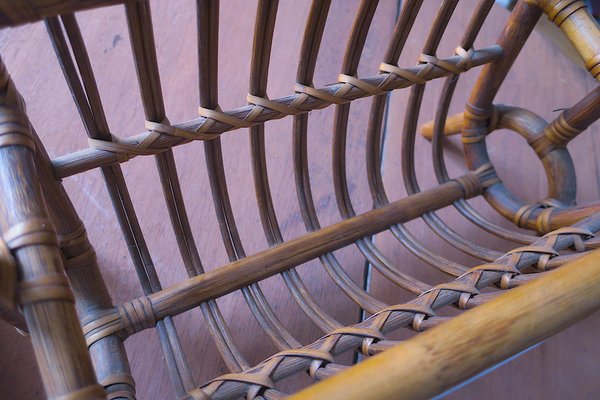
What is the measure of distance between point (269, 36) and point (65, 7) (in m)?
0.23

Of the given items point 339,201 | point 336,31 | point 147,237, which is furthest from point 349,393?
point 336,31

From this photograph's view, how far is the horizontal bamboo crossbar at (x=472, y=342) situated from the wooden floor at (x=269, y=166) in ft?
1.44

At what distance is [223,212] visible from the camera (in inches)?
26.4

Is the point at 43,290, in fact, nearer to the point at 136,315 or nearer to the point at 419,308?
the point at 136,315

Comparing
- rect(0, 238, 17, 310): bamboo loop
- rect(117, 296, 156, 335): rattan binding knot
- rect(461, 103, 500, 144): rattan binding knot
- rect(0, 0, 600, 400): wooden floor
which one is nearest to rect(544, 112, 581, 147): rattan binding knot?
rect(461, 103, 500, 144): rattan binding knot

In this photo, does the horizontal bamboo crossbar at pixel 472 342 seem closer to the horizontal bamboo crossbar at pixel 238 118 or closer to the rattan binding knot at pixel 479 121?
the horizontal bamboo crossbar at pixel 238 118

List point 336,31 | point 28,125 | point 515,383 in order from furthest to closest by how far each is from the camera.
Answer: point 336,31
point 515,383
point 28,125

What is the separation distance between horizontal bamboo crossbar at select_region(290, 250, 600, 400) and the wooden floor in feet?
1.44

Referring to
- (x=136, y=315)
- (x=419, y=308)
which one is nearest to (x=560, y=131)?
(x=419, y=308)

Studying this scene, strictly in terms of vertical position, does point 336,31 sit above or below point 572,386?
above

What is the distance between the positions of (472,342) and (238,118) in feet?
1.08

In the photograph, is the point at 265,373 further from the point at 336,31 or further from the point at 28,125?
the point at 336,31

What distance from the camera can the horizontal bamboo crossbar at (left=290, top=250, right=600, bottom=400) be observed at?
313mm

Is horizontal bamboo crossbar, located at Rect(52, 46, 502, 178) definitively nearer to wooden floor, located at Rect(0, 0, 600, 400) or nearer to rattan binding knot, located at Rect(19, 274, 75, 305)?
rattan binding knot, located at Rect(19, 274, 75, 305)
